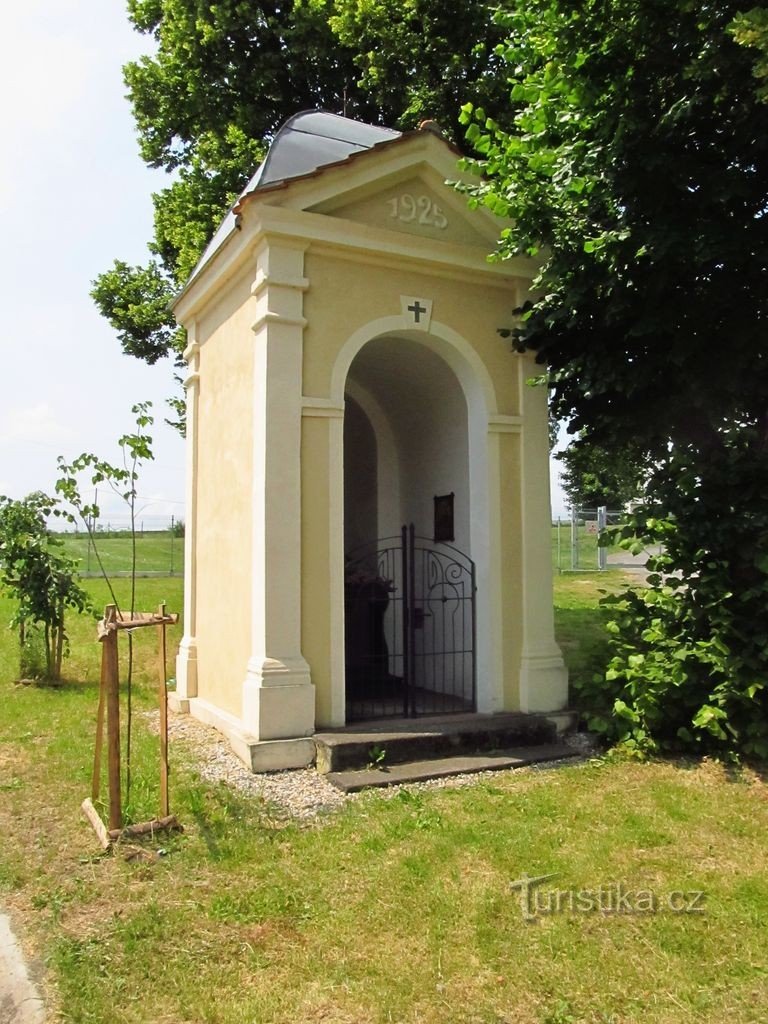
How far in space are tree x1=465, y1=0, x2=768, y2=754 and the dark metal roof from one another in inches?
58.9

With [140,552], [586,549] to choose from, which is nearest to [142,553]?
[140,552]

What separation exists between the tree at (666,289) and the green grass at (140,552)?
66.0 ft

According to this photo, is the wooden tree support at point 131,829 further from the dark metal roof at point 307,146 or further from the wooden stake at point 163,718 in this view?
the dark metal roof at point 307,146

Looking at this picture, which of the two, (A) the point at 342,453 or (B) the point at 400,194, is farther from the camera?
(B) the point at 400,194

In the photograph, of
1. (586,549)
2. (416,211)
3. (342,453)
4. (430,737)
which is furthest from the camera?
(586,549)

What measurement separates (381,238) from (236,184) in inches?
270

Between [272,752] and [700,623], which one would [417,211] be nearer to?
[700,623]

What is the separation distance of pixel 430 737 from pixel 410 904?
2.23 m

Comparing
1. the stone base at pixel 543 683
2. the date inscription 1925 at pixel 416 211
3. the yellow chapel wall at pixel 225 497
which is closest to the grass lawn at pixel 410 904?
the stone base at pixel 543 683

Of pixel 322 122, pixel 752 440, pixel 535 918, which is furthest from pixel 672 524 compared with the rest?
pixel 322 122

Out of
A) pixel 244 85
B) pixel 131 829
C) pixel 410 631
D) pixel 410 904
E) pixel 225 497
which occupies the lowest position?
pixel 410 904

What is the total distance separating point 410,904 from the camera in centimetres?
351

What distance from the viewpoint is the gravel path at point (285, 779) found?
484 centimetres

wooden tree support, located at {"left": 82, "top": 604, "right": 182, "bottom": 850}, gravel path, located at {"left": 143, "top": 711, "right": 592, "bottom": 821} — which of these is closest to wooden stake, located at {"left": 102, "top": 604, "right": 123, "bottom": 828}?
wooden tree support, located at {"left": 82, "top": 604, "right": 182, "bottom": 850}
